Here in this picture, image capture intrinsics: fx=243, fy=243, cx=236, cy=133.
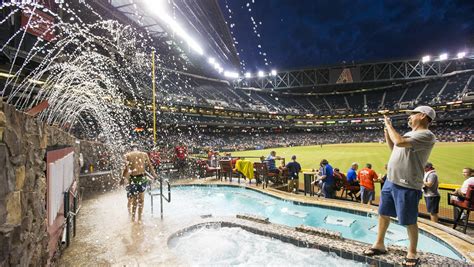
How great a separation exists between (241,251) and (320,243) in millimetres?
→ 1493

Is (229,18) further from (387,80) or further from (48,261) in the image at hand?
(387,80)

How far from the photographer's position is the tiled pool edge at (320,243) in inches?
144

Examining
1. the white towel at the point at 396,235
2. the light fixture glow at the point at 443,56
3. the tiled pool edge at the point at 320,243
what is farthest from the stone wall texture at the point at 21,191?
the light fixture glow at the point at 443,56

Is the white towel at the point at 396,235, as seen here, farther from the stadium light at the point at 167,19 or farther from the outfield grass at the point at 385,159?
the stadium light at the point at 167,19

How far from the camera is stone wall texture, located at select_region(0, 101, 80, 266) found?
67.4 inches

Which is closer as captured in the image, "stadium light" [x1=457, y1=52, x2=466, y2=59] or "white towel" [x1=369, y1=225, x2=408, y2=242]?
"white towel" [x1=369, y1=225, x2=408, y2=242]

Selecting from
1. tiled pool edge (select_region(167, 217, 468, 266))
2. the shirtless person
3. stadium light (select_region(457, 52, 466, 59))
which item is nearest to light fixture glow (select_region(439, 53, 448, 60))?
stadium light (select_region(457, 52, 466, 59))

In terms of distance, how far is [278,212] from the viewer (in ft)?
25.9

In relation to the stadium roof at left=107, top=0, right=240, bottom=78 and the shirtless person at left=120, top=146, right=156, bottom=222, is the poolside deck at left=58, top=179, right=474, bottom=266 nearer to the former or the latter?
the shirtless person at left=120, top=146, right=156, bottom=222

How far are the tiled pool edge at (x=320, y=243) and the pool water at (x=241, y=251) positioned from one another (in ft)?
0.29

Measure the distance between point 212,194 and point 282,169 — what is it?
3286 mm

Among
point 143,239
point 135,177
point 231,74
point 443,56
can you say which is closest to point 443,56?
point 443,56

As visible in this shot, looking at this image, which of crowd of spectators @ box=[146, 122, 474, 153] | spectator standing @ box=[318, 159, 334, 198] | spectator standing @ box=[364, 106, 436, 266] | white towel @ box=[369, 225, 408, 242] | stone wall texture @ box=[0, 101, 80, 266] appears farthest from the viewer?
crowd of spectators @ box=[146, 122, 474, 153]

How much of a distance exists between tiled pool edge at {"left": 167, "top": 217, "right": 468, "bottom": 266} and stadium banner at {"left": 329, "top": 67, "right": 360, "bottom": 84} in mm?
73024
